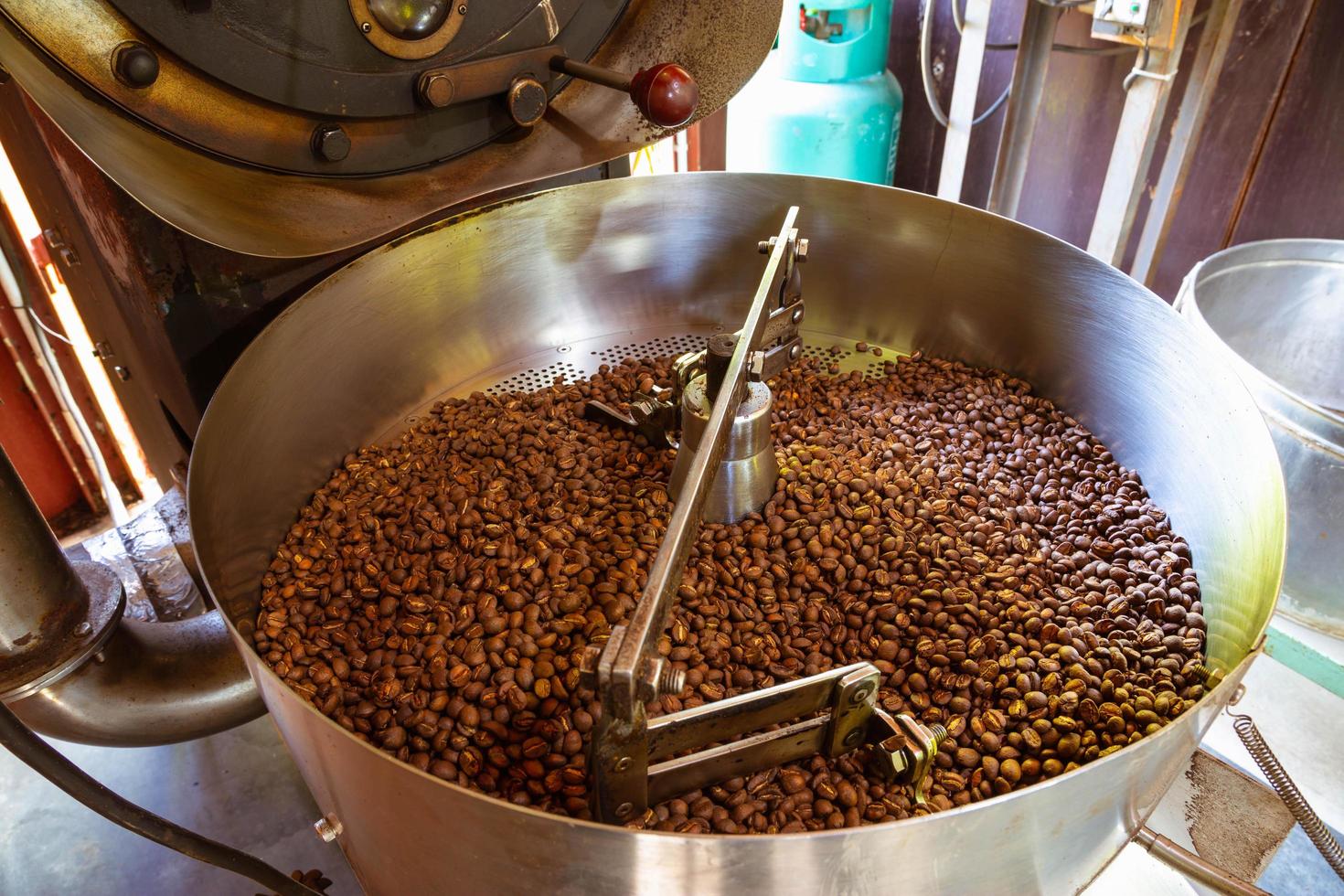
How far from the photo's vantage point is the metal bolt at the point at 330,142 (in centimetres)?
89

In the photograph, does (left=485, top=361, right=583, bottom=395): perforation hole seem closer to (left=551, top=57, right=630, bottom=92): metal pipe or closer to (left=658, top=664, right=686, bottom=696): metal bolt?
(left=551, top=57, right=630, bottom=92): metal pipe

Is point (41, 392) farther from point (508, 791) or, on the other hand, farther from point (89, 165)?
point (508, 791)

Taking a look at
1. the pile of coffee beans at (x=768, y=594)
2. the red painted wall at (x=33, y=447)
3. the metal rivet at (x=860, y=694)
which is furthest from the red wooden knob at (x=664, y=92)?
the red painted wall at (x=33, y=447)

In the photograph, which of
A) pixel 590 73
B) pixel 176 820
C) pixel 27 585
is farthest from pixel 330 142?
pixel 176 820

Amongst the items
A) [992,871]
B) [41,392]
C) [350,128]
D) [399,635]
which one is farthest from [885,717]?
[41,392]

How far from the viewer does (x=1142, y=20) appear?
5.31ft

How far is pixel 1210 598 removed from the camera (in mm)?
→ 1031

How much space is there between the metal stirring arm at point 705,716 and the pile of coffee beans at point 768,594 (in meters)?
0.08

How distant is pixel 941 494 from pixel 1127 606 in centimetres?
28

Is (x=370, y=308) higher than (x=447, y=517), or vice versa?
(x=370, y=308)

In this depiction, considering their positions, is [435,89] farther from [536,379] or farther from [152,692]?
[152,692]

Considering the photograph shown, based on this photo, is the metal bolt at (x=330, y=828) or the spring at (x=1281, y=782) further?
the spring at (x=1281, y=782)

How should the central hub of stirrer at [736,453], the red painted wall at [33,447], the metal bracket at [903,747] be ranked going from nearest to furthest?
1. the metal bracket at [903,747]
2. the central hub of stirrer at [736,453]
3. the red painted wall at [33,447]

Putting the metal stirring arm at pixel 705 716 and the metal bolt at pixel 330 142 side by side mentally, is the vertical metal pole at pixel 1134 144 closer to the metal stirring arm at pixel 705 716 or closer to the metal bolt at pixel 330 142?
Result: the metal stirring arm at pixel 705 716
